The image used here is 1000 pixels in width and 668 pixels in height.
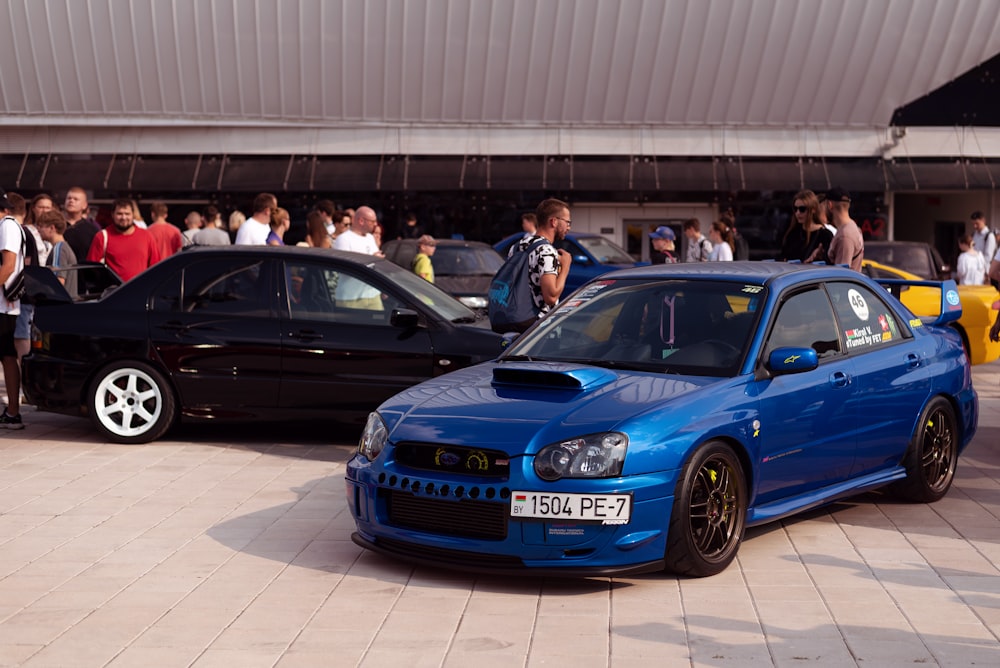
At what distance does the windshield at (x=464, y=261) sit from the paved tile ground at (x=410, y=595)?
10.9 meters

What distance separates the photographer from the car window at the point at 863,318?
24.7 feet

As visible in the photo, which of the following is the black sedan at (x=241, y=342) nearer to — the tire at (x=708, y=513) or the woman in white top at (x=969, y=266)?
the tire at (x=708, y=513)

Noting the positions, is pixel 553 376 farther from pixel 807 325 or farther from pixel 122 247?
pixel 122 247

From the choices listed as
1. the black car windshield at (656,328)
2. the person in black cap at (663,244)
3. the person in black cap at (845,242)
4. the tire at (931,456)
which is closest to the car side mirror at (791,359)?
the black car windshield at (656,328)

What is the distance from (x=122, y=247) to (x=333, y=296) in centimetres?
343

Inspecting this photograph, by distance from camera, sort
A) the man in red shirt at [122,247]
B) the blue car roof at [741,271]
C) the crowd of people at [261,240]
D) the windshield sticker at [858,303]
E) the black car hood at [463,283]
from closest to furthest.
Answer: the blue car roof at [741,271], the windshield sticker at [858,303], the crowd of people at [261,240], the man in red shirt at [122,247], the black car hood at [463,283]

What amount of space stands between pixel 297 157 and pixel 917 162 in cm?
1457

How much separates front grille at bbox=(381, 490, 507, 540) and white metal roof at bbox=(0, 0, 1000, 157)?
2650cm

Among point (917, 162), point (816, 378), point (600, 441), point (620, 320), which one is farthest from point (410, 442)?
point (917, 162)

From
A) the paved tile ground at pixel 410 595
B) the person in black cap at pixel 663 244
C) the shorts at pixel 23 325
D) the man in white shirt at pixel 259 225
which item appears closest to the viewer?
the paved tile ground at pixel 410 595

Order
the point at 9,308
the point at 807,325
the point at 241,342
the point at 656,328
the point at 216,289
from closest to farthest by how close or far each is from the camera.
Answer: the point at 656,328
the point at 807,325
the point at 241,342
the point at 216,289
the point at 9,308

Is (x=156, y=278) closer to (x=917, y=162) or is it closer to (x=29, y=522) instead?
(x=29, y=522)

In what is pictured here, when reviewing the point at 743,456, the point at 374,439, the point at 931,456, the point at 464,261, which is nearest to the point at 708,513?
the point at 743,456

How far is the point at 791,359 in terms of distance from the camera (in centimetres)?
666
